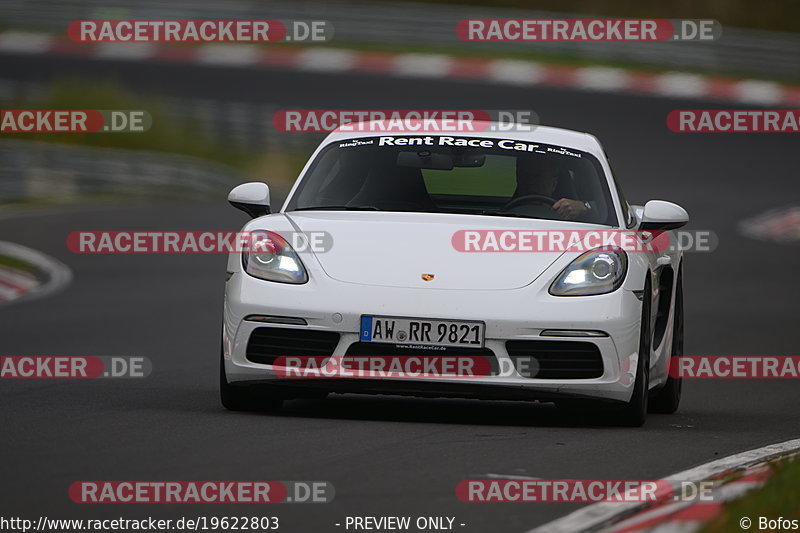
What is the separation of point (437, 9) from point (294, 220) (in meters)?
38.9

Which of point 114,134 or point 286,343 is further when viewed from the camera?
point 114,134

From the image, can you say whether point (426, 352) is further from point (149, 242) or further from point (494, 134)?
point (149, 242)

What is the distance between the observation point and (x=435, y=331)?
24.0 ft

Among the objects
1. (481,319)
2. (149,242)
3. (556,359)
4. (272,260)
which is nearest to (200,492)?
(481,319)

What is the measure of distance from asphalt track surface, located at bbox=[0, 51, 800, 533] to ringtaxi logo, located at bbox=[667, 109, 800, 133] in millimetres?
14344

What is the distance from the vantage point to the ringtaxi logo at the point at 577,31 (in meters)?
39.6

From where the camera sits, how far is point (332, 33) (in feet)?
140

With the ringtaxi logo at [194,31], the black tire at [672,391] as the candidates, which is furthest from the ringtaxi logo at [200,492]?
the ringtaxi logo at [194,31]

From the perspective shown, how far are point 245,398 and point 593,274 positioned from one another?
1714 millimetres

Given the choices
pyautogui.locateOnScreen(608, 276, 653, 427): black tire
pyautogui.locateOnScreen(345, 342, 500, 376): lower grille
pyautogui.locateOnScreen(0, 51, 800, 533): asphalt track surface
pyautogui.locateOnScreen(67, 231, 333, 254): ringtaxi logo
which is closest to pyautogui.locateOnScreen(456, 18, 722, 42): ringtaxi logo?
pyautogui.locateOnScreen(67, 231, 333, 254): ringtaxi logo

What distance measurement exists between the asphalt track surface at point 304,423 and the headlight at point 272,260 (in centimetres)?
65

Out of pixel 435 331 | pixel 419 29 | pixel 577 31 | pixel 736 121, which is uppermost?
pixel 419 29

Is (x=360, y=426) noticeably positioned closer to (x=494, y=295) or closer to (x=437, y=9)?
(x=494, y=295)

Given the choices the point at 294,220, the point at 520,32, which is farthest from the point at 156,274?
the point at 520,32
